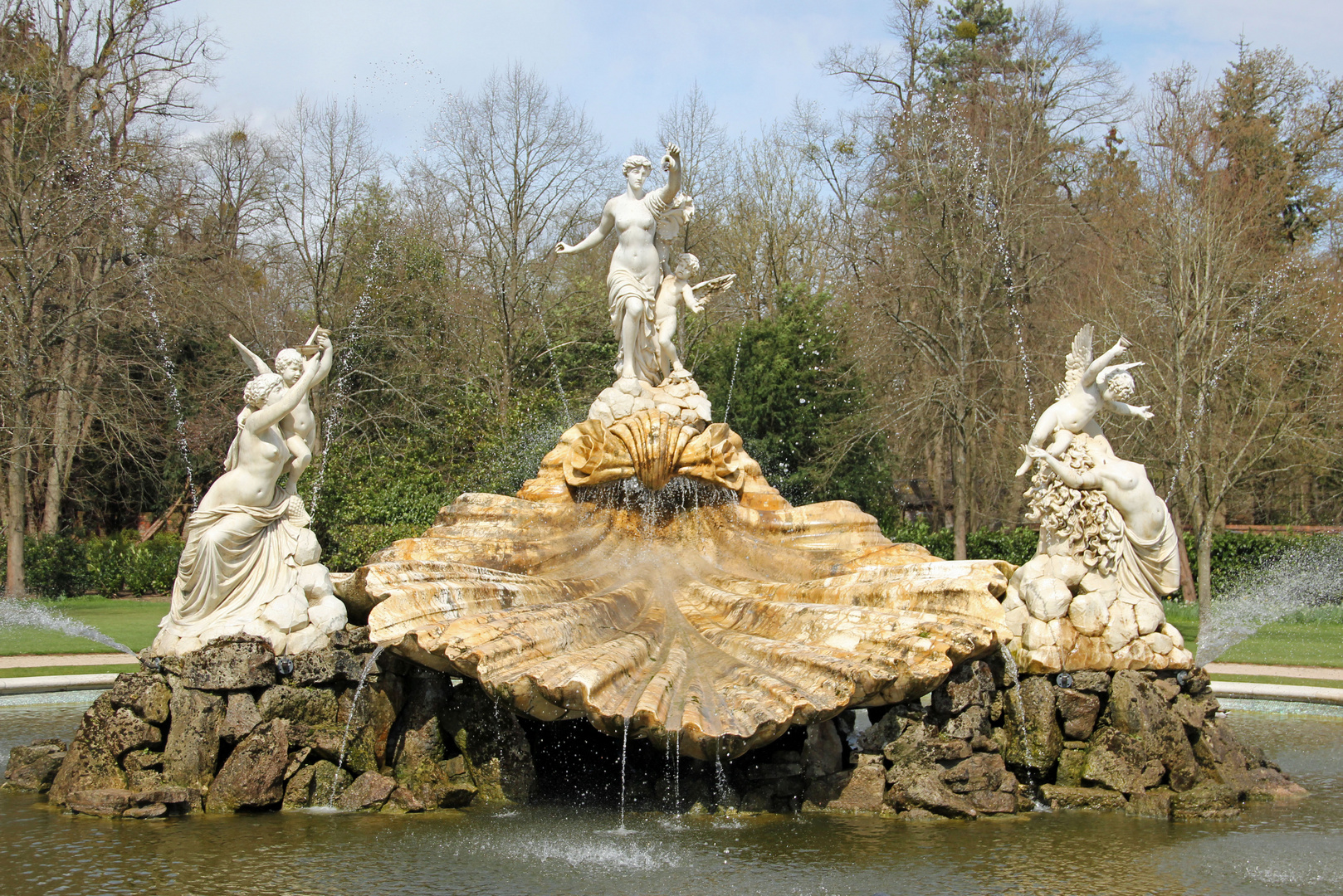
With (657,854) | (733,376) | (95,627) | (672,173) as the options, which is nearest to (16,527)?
(95,627)

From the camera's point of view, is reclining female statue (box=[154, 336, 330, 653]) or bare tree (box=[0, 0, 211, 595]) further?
bare tree (box=[0, 0, 211, 595])

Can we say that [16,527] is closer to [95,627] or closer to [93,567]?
[93,567]

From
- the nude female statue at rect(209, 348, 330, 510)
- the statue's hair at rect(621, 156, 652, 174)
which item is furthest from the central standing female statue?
the nude female statue at rect(209, 348, 330, 510)

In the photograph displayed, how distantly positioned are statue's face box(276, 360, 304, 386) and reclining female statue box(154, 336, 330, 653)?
0.41 ft

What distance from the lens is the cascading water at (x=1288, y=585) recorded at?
19062 mm

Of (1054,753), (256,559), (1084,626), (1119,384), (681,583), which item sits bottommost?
(1054,753)

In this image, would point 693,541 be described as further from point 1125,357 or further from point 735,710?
point 1125,357

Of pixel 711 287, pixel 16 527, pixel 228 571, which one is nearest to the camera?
pixel 228 571

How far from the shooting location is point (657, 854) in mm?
6094

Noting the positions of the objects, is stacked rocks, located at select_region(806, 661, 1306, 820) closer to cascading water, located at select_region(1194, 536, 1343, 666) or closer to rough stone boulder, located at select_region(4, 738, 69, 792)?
rough stone boulder, located at select_region(4, 738, 69, 792)

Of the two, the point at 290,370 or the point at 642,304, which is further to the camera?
the point at 642,304

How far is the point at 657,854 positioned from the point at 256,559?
3.42 metres

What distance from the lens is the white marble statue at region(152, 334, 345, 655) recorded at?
758 centimetres

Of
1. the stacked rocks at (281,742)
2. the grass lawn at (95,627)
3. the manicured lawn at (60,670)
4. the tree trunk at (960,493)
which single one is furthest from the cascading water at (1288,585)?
the grass lawn at (95,627)
